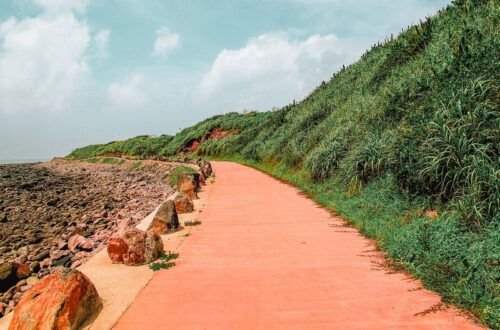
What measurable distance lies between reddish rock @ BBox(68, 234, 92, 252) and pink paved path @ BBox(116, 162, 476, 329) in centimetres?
328

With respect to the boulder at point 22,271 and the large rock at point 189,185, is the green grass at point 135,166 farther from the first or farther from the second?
the boulder at point 22,271

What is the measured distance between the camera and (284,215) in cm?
732

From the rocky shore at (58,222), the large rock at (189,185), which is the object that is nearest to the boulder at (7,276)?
the rocky shore at (58,222)

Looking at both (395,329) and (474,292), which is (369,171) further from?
(395,329)

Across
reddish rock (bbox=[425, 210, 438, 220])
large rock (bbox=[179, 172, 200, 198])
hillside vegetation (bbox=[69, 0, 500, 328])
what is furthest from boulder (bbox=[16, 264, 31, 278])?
reddish rock (bbox=[425, 210, 438, 220])

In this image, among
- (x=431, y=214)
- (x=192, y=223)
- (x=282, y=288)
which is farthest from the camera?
(x=192, y=223)

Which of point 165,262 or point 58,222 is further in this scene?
point 58,222

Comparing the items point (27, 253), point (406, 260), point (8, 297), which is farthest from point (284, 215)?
point (27, 253)

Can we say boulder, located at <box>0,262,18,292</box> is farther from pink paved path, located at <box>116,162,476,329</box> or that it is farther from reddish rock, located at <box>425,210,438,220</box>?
reddish rock, located at <box>425,210,438,220</box>

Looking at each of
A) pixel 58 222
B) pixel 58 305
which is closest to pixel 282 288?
pixel 58 305

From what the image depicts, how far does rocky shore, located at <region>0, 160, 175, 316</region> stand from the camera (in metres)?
6.34

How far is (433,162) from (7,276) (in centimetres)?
716

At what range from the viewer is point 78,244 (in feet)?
26.5

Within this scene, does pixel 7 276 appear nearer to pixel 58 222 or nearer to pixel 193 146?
pixel 58 222
